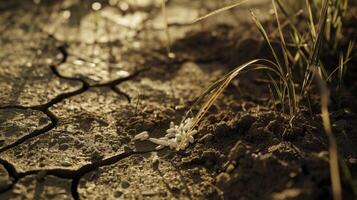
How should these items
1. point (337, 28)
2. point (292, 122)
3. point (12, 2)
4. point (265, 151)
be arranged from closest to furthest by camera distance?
point (265, 151), point (292, 122), point (337, 28), point (12, 2)

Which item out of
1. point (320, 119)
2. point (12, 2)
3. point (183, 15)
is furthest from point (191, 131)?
point (12, 2)

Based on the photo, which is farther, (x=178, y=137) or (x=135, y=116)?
(x=135, y=116)

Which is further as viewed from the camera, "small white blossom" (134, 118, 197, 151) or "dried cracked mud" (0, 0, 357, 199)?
"small white blossom" (134, 118, 197, 151)

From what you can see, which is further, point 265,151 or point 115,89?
point 115,89

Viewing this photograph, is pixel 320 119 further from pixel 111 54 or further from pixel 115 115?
pixel 111 54

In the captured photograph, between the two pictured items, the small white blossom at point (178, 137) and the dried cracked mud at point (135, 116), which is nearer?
the dried cracked mud at point (135, 116)

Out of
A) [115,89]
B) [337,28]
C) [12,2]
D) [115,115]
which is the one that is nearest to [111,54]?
[115,89]

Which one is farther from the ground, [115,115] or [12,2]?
[12,2]

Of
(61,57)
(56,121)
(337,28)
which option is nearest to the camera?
(56,121)
